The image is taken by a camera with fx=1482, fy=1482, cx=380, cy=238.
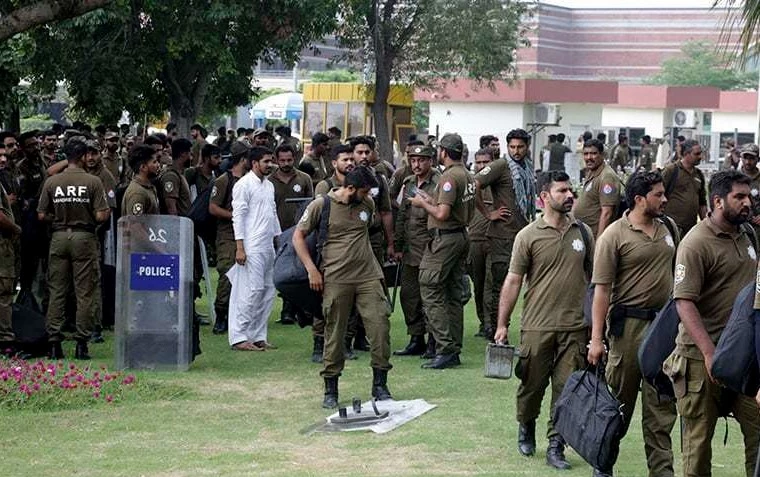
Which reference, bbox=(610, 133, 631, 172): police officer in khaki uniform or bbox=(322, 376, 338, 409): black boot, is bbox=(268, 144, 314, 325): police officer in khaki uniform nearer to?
bbox=(322, 376, 338, 409): black boot

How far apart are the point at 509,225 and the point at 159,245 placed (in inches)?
142

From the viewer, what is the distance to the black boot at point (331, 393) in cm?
1141

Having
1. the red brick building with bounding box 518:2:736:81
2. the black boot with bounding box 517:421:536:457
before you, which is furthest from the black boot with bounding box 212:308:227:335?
the red brick building with bounding box 518:2:736:81

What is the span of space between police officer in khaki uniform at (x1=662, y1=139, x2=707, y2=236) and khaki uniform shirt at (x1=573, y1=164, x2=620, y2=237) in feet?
7.63

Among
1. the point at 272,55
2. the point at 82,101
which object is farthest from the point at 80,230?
the point at 272,55

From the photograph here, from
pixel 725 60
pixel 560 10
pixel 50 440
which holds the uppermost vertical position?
pixel 560 10

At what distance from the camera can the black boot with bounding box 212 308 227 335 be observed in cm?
1562

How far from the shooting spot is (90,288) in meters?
13.4

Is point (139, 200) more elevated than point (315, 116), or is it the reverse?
point (315, 116)

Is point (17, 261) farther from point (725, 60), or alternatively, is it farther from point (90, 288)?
point (725, 60)

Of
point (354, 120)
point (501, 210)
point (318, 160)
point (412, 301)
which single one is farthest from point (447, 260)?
point (354, 120)

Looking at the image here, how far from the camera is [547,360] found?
9469mm

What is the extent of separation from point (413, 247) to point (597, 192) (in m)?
1.98

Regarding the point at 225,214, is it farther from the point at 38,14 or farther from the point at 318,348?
the point at 38,14
